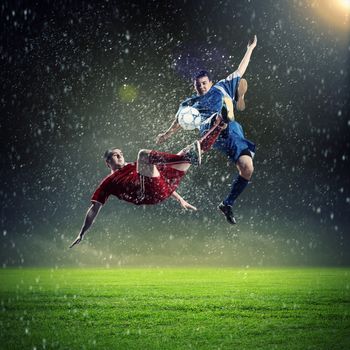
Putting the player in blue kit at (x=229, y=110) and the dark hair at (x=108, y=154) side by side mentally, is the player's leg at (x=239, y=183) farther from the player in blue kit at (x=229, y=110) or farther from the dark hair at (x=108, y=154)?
the dark hair at (x=108, y=154)

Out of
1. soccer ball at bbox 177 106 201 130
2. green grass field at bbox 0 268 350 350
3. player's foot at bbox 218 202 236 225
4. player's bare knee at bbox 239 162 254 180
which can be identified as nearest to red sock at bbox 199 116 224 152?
soccer ball at bbox 177 106 201 130

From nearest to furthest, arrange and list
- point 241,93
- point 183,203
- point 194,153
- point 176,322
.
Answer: point 194,153
point 241,93
point 183,203
point 176,322

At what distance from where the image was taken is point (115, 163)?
23.0ft

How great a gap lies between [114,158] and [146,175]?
0.56 metres

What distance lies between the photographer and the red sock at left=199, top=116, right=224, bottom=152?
6648 mm

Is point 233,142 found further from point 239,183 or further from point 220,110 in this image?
point 239,183

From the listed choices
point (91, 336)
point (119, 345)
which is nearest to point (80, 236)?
point (119, 345)

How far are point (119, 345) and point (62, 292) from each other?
33.8ft

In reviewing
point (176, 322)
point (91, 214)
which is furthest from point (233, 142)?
point (176, 322)

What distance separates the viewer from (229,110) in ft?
22.0

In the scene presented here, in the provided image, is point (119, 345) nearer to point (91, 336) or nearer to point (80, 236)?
point (91, 336)

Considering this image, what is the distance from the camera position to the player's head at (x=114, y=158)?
6996mm

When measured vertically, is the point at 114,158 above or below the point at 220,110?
below

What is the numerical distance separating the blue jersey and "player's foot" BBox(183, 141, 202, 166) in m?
0.35
